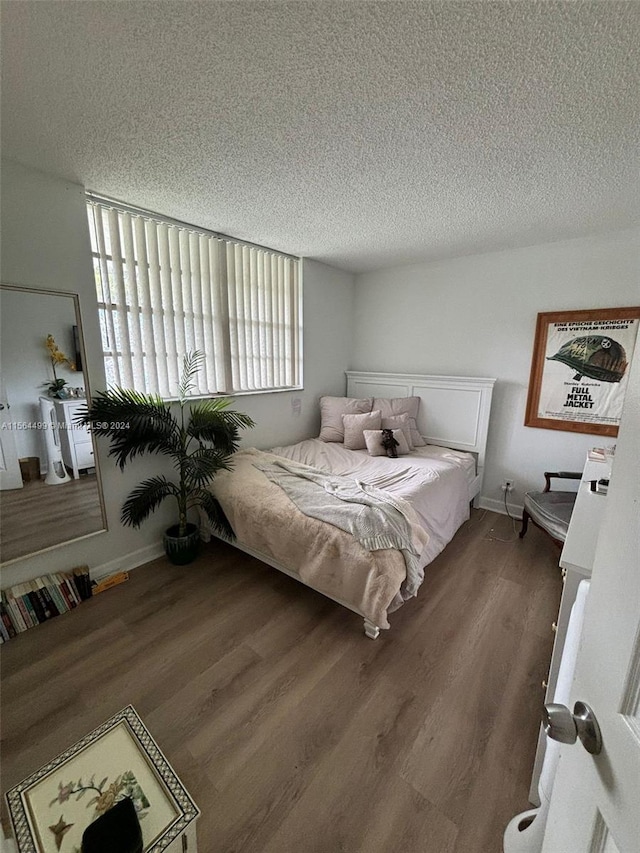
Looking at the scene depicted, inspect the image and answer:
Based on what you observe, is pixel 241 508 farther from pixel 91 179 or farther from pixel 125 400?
pixel 91 179

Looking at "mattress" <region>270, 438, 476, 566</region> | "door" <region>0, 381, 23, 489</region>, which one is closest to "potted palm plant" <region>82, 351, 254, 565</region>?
"door" <region>0, 381, 23, 489</region>

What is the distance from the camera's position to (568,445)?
9.50ft

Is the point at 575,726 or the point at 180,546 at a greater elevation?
the point at 575,726

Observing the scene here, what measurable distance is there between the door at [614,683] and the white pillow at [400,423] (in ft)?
8.75

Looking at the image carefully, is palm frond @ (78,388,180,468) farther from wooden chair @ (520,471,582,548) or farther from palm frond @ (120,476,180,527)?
wooden chair @ (520,471,582,548)

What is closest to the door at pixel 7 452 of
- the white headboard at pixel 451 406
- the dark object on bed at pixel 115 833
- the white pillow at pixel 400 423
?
the dark object on bed at pixel 115 833

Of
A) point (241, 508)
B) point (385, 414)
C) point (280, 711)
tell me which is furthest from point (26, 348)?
point (385, 414)

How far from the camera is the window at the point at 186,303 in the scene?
2.21m

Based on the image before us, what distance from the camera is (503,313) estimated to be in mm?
3064

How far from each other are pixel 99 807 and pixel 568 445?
11.3 feet

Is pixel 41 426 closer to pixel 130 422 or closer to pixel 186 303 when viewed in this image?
pixel 130 422

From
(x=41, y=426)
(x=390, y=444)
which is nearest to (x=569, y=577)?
(x=390, y=444)

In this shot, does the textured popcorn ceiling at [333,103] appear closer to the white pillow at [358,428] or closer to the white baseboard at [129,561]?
the white pillow at [358,428]

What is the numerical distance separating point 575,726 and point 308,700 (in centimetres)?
129
